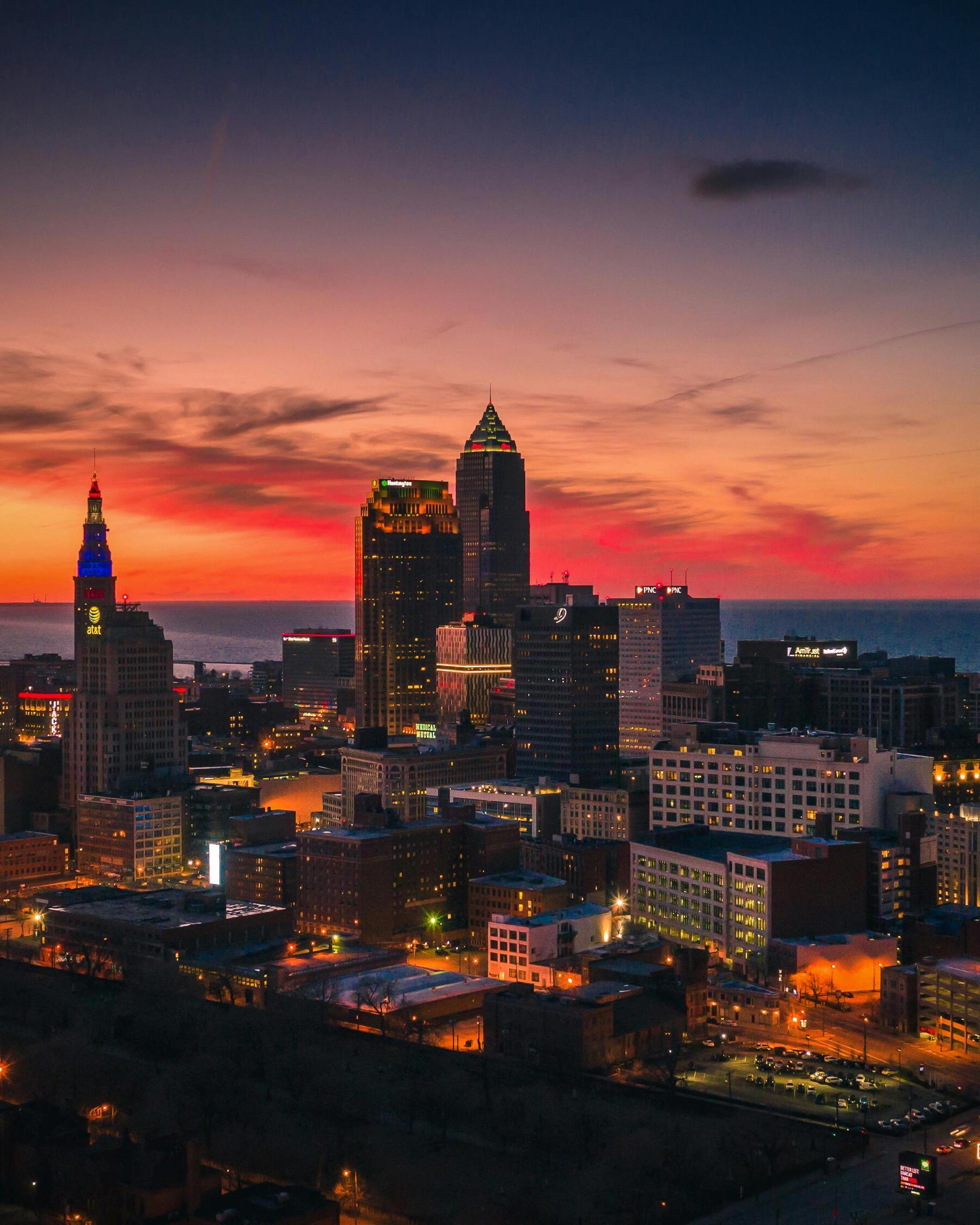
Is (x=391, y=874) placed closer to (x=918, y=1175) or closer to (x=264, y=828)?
(x=264, y=828)

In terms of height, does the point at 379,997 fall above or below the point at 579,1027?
below

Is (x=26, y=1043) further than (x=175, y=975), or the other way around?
(x=175, y=975)

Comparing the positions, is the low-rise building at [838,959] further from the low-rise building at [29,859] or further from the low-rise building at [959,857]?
the low-rise building at [29,859]

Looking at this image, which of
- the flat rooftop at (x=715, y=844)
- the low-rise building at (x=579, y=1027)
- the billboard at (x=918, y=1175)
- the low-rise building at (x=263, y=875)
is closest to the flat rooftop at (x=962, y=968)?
the low-rise building at (x=579, y=1027)

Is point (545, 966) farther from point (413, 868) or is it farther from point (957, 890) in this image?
point (957, 890)

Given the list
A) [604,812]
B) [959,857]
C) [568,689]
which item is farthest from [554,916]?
[568,689]

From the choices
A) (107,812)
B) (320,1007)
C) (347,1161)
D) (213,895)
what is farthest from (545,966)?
(107,812)
